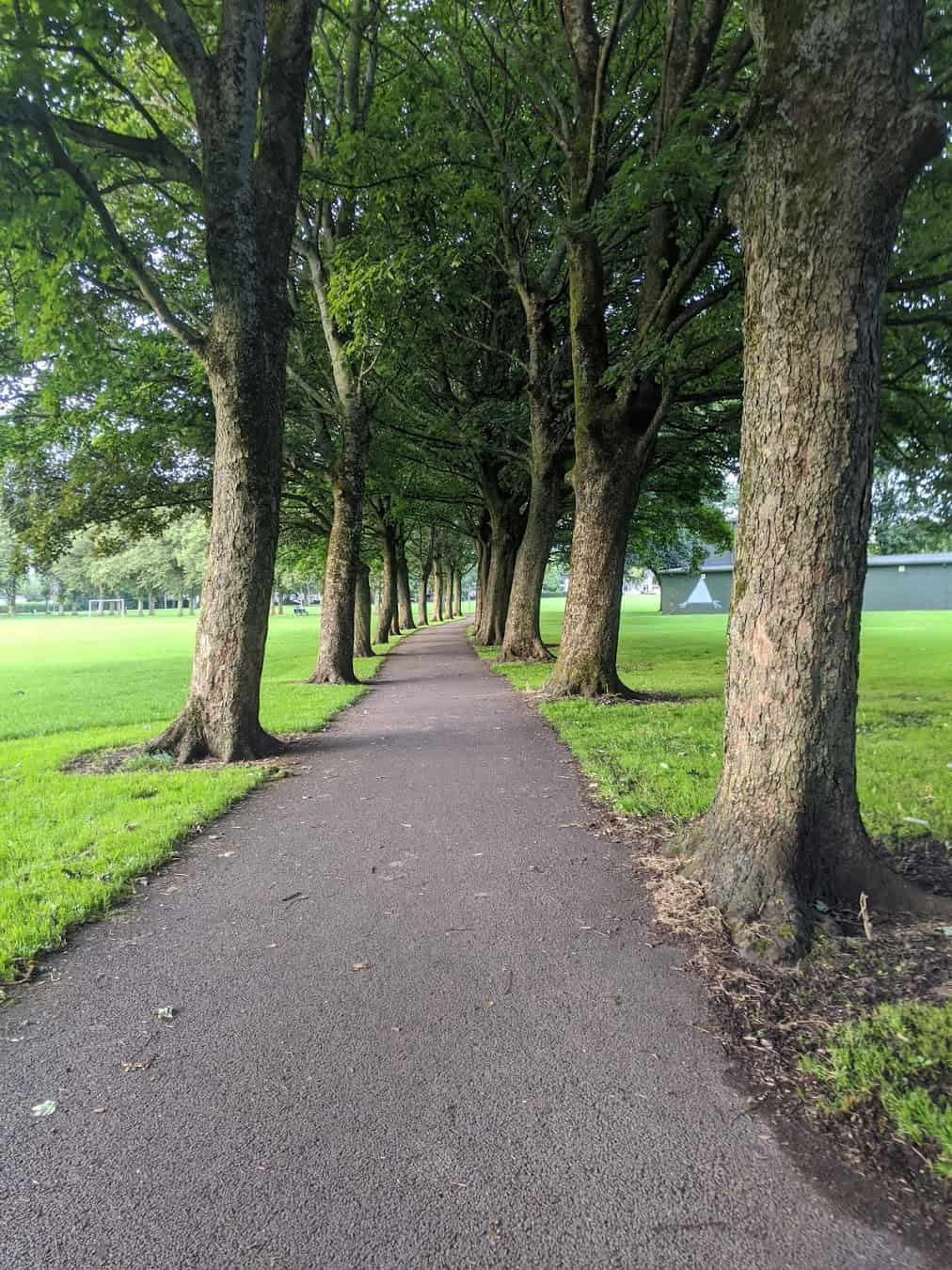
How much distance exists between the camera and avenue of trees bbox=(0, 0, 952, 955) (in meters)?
3.55

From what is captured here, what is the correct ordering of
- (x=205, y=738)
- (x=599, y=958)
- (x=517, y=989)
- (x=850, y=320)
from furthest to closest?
(x=205, y=738) → (x=850, y=320) → (x=599, y=958) → (x=517, y=989)

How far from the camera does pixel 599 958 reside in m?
3.28

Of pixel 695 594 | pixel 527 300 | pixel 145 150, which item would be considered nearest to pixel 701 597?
pixel 695 594

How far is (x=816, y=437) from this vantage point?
3.54 metres

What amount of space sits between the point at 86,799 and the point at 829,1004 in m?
5.54

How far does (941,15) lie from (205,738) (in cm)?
980

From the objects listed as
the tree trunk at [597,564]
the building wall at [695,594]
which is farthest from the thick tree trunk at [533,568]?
the building wall at [695,594]

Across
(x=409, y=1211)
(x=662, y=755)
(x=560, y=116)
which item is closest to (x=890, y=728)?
(x=662, y=755)

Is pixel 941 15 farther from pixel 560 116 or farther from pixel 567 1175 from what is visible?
pixel 567 1175

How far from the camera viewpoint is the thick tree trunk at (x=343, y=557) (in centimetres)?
1362

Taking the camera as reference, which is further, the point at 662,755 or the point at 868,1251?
the point at 662,755

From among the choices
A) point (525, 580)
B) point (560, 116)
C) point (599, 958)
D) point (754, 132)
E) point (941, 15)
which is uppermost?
point (560, 116)

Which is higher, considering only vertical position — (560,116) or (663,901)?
(560,116)

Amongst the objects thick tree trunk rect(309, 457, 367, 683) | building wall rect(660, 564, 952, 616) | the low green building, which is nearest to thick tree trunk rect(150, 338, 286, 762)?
thick tree trunk rect(309, 457, 367, 683)
